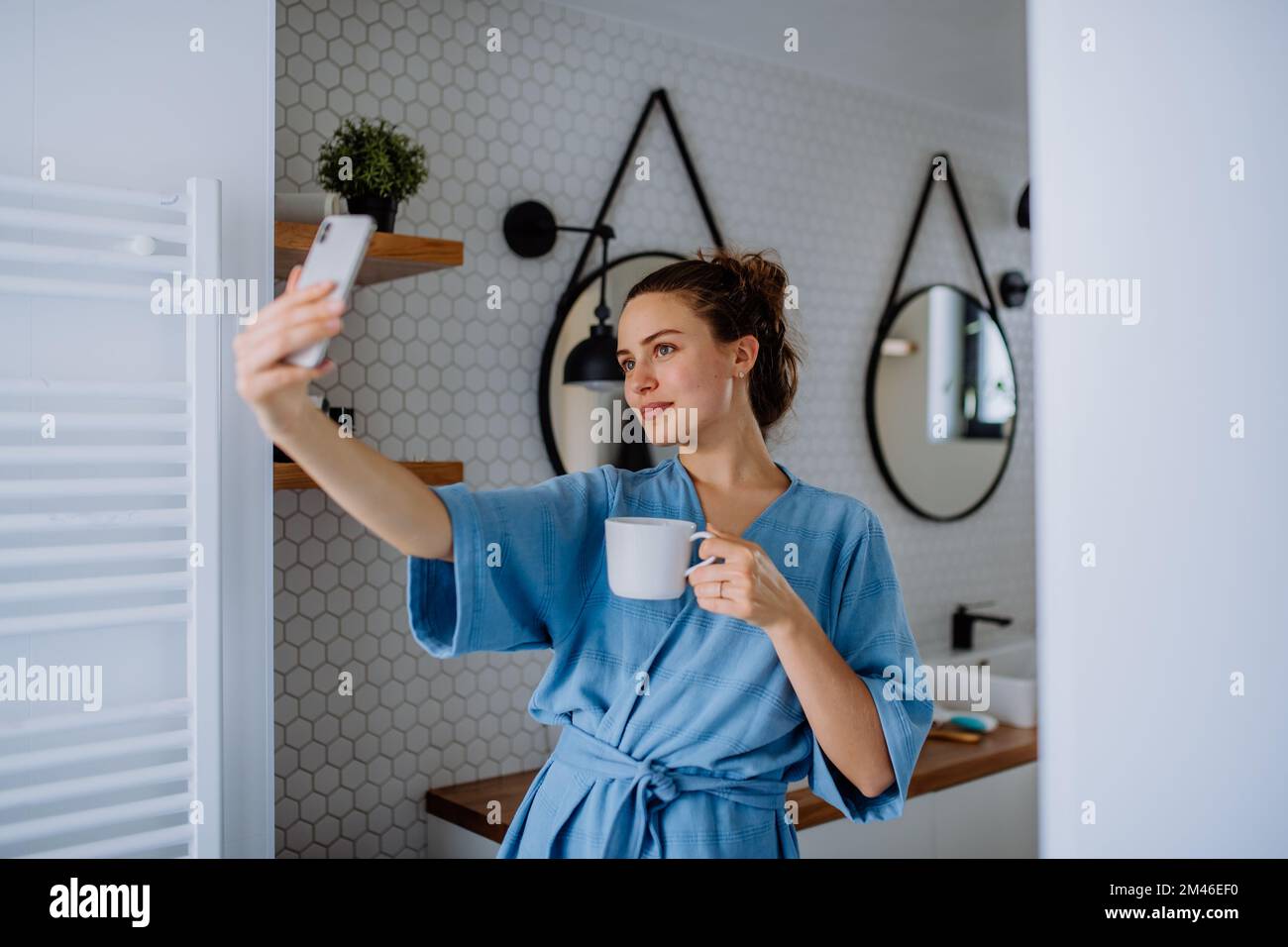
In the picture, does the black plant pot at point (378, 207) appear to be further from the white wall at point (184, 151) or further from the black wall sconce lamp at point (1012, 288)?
the black wall sconce lamp at point (1012, 288)

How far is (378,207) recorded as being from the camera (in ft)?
4.45

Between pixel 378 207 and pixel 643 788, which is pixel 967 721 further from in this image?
pixel 378 207

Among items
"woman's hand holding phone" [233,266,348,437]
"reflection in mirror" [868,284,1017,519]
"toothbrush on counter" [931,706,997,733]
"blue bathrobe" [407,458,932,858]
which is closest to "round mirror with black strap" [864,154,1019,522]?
"reflection in mirror" [868,284,1017,519]

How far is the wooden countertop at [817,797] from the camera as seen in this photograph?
1.60 metres

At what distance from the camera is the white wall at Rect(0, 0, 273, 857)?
0.97 m

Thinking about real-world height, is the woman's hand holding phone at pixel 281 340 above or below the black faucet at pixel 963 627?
above

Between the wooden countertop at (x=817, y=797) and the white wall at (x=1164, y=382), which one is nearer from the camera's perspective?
the white wall at (x=1164, y=382)

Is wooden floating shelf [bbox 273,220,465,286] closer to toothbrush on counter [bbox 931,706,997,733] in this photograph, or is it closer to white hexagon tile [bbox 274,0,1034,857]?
white hexagon tile [bbox 274,0,1034,857]

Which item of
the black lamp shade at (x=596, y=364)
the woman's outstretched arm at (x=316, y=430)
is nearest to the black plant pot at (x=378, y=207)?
the black lamp shade at (x=596, y=364)

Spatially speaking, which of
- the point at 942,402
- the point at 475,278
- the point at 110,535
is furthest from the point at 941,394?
the point at 110,535

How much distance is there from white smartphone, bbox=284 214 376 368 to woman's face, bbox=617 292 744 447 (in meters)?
0.33

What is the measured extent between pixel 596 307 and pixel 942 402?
106 cm

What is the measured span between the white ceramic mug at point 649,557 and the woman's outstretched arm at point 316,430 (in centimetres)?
13
